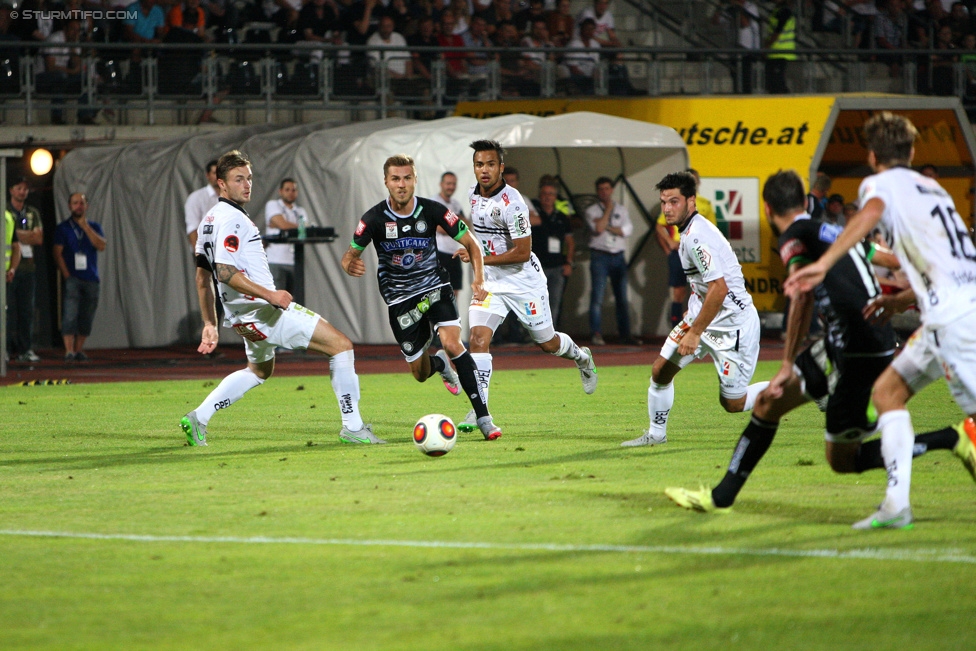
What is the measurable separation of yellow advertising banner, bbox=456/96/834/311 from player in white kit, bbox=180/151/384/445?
11553 mm

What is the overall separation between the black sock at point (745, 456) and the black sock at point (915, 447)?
1.46 ft

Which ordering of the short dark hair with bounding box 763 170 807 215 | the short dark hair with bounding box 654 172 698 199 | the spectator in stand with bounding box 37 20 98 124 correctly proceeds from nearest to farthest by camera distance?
the short dark hair with bounding box 763 170 807 215 < the short dark hair with bounding box 654 172 698 199 < the spectator in stand with bounding box 37 20 98 124

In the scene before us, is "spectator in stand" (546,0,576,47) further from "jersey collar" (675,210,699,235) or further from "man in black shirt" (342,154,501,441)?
"jersey collar" (675,210,699,235)

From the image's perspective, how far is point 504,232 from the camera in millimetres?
10984

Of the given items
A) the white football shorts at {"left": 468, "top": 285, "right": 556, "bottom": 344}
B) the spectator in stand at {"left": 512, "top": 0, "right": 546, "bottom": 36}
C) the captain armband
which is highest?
the spectator in stand at {"left": 512, "top": 0, "right": 546, "bottom": 36}

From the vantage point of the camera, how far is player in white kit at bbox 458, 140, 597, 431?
10695mm

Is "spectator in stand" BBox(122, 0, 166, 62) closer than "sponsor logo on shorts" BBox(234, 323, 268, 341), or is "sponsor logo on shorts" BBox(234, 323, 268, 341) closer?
"sponsor logo on shorts" BBox(234, 323, 268, 341)

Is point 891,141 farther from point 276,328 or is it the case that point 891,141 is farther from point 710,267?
point 276,328

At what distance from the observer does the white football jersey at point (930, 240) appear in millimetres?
5895

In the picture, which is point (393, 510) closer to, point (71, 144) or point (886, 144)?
point (886, 144)

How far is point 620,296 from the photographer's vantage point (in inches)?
821

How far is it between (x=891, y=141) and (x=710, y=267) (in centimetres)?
304

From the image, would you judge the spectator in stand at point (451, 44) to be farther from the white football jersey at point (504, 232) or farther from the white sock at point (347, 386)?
the white sock at point (347, 386)

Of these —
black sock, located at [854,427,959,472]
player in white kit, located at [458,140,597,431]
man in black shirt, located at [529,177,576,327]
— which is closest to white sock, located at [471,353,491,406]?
player in white kit, located at [458,140,597,431]
